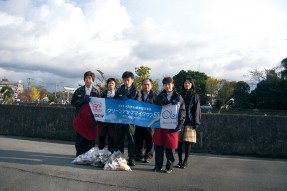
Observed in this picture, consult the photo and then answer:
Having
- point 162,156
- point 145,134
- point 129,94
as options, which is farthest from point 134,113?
point 162,156

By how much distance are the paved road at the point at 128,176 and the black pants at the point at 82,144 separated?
1.33ft

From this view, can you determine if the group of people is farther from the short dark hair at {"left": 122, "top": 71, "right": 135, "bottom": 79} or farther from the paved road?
the paved road

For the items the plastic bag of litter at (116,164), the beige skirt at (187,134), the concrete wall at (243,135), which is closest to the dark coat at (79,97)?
the plastic bag of litter at (116,164)

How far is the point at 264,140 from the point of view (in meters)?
9.48

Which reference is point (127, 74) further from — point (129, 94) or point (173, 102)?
point (173, 102)

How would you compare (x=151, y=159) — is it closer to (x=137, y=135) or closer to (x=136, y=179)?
(x=137, y=135)

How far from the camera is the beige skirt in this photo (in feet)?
22.4

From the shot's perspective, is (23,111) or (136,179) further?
(23,111)

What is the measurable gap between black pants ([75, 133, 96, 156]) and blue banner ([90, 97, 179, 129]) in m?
0.59

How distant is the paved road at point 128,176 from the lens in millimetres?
5199

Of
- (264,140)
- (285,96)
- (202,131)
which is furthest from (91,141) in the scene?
(285,96)

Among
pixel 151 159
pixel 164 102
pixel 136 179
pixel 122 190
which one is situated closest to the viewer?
pixel 122 190

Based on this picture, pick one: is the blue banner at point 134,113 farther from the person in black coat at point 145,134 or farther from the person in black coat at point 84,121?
the person in black coat at point 145,134

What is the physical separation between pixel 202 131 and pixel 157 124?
3611 millimetres
